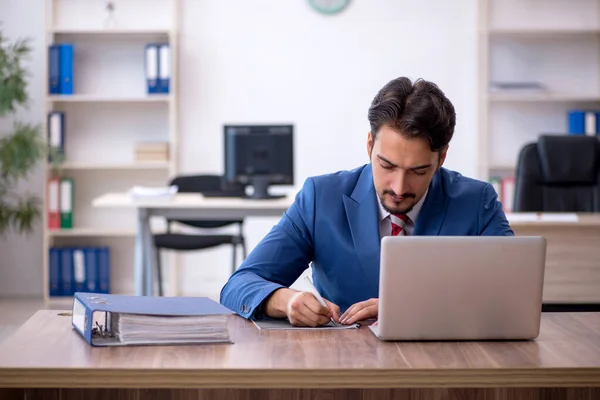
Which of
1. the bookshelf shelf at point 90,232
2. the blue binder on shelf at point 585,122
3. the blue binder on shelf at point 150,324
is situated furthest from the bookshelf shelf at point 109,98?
the blue binder on shelf at point 150,324

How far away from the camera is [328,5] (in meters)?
6.25

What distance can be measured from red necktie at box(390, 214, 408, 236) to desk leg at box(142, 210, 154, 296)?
280 centimetres

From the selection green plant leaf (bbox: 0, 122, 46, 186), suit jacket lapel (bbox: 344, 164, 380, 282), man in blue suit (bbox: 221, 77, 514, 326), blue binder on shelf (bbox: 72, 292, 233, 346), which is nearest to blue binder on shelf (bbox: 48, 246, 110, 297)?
green plant leaf (bbox: 0, 122, 46, 186)

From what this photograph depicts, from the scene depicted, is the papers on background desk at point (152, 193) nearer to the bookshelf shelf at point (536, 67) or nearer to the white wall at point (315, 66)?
the white wall at point (315, 66)

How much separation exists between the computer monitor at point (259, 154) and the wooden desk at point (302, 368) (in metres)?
3.23

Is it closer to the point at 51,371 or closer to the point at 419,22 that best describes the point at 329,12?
the point at 419,22

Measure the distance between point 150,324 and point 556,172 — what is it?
3.11 meters

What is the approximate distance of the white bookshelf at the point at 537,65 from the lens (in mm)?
6250

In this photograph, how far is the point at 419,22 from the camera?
626 centimetres

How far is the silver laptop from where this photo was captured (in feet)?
5.83

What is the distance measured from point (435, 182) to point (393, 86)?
0.29m

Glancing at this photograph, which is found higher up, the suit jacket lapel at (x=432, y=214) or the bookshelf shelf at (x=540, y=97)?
the bookshelf shelf at (x=540, y=97)

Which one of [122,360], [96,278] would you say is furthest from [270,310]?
[96,278]

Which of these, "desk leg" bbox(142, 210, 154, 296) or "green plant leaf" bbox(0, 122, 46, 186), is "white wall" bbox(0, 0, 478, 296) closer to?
"green plant leaf" bbox(0, 122, 46, 186)
